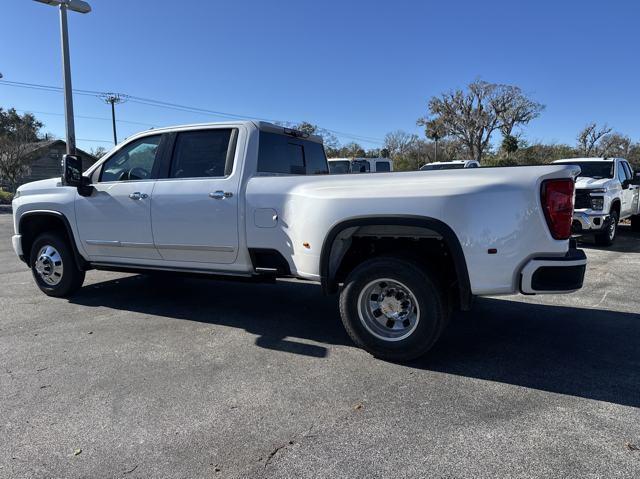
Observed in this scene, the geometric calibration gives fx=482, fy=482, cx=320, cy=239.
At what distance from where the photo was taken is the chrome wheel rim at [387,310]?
159 inches

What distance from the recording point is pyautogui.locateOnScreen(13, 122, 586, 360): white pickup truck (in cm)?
358

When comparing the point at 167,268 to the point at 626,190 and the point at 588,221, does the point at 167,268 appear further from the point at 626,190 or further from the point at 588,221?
the point at 626,190

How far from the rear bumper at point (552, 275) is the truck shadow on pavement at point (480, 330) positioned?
2.42 ft

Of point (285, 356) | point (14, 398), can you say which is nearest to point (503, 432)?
point (285, 356)

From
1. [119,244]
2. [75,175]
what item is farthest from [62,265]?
[75,175]

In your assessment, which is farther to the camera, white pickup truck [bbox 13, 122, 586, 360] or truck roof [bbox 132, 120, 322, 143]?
truck roof [bbox 132, 120, 322, 143]

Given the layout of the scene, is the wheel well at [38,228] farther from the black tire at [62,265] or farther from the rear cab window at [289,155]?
the rear cab window at [289,155]

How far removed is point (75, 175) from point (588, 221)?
947 centimetres

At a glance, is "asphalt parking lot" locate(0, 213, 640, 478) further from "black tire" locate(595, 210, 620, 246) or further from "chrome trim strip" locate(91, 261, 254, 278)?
"black tire" locate(595, 210, 620, 246)

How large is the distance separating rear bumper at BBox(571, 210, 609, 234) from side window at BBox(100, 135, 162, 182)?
848 centimetres

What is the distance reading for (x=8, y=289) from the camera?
6.92 meters

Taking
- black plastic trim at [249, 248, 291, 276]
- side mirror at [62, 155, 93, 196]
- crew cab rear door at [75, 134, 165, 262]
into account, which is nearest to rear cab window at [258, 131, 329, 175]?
black plastic trim at [249, 248, 291, 276]

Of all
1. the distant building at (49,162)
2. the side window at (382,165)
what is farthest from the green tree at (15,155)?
the side window at (382,165)

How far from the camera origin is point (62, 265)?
20.1 ft
